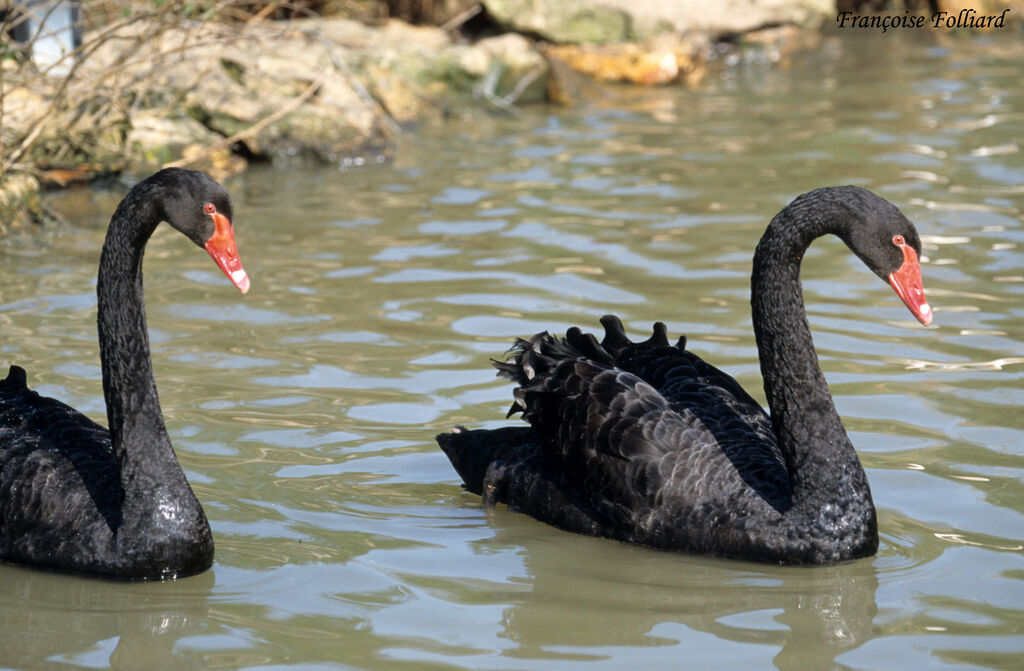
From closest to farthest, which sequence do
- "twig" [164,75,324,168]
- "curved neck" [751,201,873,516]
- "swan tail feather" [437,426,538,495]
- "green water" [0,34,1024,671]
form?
"green water" [0,34,1024,671], "curved neck" [751,201,873,516], "swan tail feather" [437,426,538,495], "twig" [164,75,324,168]

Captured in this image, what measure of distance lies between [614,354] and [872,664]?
6.18 ft

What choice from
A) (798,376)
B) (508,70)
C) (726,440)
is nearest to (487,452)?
(726,440)

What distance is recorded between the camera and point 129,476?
442 centimetres

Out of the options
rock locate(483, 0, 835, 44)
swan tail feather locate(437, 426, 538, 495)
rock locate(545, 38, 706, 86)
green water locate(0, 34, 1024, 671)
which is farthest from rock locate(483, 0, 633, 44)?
swan tail feather locate(437, 426, 538, 495)

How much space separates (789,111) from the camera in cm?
1292

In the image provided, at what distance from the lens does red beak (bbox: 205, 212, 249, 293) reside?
168 inches

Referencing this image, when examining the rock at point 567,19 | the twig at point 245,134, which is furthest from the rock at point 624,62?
the twig at point 245,134

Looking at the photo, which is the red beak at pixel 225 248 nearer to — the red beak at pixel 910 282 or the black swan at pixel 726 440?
the black swan at pixel 726 440

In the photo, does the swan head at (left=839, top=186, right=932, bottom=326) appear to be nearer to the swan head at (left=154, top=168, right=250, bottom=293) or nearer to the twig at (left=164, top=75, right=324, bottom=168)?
the swan head at (left=154, top=168, right=250, bottom=293)

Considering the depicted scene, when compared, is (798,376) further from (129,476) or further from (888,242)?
(129,476)

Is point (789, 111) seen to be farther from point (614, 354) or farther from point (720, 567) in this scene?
point (720, 567)

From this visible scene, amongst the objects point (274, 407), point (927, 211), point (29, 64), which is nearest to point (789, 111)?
point (927, 211)

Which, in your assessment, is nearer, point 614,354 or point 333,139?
point 614,354

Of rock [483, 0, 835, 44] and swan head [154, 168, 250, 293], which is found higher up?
rock [483, 0, 835, 44]
